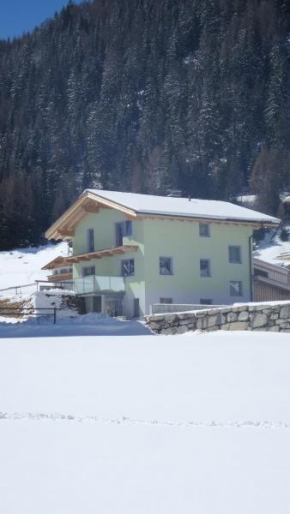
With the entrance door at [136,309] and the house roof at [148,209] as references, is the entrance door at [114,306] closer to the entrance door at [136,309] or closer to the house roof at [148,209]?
the entrance door at [136,309]

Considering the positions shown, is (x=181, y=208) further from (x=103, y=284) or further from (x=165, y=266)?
(x=103, y=284)

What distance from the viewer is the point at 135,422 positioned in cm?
820

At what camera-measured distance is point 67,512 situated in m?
5.60

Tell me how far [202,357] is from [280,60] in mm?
121287

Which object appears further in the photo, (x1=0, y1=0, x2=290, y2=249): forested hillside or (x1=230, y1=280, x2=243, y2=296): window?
(x1=0, y1=0, x2=290, y2=249): forested hillside

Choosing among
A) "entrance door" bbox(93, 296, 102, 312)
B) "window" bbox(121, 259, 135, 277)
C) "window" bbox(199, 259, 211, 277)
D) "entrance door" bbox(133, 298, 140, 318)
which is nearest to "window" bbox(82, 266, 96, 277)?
"window" bbox(121, 259, 135, 277)

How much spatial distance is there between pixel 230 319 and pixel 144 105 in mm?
119286

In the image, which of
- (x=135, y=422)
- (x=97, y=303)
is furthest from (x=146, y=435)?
(x=97, y=303)

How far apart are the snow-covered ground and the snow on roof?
26014 mm

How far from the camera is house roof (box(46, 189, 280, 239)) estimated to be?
38.9m

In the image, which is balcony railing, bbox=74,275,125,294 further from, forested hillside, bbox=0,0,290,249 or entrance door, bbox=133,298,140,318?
forested hillside, bbox=0,0,290,249

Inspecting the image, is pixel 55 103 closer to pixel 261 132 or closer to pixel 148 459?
pixel 261 132

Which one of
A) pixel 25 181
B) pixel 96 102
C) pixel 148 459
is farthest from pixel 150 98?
pixel 148 459

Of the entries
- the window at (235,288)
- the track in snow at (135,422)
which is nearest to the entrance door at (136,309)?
the window at (235,288)
